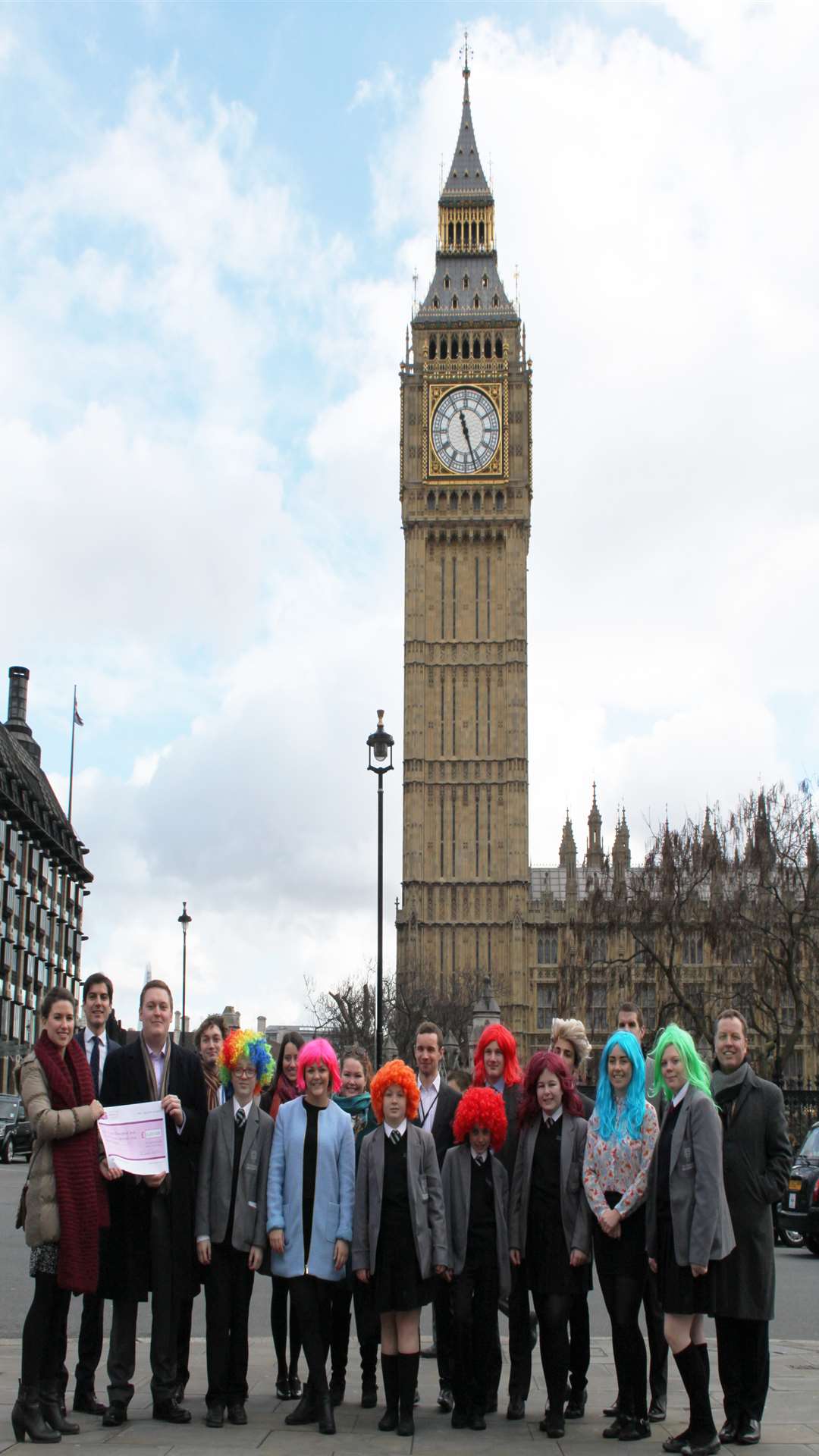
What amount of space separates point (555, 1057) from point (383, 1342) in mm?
1701

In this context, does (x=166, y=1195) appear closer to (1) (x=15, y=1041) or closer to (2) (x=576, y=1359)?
(2) (x=576, y=1359)

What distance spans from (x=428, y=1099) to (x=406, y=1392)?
2.08 metres

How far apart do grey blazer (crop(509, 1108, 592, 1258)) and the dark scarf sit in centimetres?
214

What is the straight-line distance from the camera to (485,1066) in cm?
936

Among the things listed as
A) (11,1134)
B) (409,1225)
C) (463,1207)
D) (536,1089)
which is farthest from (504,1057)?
(11,1134)

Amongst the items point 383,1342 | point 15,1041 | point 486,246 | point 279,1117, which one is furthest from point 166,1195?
point 486,246

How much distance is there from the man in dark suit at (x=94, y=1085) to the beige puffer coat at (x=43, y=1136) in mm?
606

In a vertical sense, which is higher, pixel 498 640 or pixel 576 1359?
pixel 498 640

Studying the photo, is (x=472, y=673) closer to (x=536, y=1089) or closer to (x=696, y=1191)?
(x=536, y=1089)

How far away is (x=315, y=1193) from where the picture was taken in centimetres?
826

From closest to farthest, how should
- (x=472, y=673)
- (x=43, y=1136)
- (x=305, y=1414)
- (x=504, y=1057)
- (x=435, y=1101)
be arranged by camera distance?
(x=43, y=1136) < (x=305, y=1414) < (x=504, y=1057) < (x=435, y=1101) < (x=472, y=673)

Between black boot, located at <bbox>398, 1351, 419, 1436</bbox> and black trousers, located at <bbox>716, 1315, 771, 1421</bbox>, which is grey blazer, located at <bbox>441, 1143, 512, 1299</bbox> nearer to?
black boot, located at <bbox>398, 1351, 419, 1436</bbox>

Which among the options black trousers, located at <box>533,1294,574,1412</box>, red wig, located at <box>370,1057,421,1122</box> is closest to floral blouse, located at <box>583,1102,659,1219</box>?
black trousers, located at <box>533,1294,574,1412</box>

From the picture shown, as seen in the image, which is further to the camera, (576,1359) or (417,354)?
(417,354)
